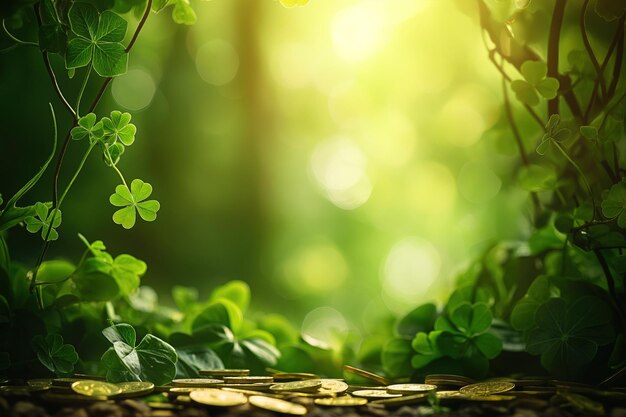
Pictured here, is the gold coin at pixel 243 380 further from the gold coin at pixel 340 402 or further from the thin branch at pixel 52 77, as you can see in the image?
the thin branch at pixel 52 77

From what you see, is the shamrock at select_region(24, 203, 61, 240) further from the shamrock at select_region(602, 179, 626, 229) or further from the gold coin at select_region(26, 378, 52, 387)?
the shamrock at select_region(602, 179, 626, 229)

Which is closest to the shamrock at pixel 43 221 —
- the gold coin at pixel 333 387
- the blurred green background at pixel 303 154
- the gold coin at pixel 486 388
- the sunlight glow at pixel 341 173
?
the gold coin at pixel 333 387

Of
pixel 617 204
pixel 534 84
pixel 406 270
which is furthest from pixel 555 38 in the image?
pixel 406 270

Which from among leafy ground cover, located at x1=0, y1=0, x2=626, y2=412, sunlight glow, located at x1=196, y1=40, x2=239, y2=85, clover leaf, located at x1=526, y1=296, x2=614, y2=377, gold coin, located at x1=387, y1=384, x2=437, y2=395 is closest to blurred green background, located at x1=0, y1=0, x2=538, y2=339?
sunlight glow, located at x1=196, y1=40, x2=239, y2=85

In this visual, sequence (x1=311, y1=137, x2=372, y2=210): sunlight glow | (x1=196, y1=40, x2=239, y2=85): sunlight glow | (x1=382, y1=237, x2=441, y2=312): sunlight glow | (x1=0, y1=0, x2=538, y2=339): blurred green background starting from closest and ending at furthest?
(x1=0, y1=0, x2=538, y2=339): blurred green background → (x1=196, y1=40, x2=239, y2=85): sunlight glow → (x1=311, y1=137, x2=372, y2=210): sunlight glow → (x1=382, y1=237, x2=441, y2=312): sunlight glow

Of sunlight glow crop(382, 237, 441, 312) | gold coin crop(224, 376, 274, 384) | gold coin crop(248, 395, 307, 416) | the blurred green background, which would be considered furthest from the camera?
sunlight glow crop(382, 237, 441, 312)

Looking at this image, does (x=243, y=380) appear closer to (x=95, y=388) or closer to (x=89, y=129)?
(x=95, y=388)
